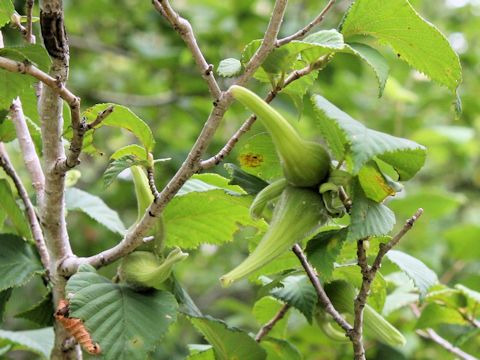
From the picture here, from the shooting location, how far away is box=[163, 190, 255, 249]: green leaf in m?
1.16

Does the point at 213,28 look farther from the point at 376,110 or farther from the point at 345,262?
the point at 345,262

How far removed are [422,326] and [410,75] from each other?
8.00 ft

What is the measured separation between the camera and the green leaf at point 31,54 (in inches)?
34.1

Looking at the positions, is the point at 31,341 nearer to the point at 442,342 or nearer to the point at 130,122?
the point at 130,122

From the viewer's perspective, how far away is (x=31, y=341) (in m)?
1.34

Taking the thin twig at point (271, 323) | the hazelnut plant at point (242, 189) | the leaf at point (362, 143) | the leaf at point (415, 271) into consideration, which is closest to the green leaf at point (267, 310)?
the thin twig at point (271, 323)

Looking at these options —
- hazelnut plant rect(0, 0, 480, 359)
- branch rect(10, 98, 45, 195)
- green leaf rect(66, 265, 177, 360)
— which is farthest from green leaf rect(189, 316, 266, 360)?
branch rect(10, 98, 45, 195)

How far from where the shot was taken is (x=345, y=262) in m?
1.19

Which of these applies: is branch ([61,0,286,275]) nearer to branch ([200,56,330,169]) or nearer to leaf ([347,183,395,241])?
branch ([200,56,330,169])

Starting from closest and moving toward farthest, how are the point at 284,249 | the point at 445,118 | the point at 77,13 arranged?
the point at 284,249
the point at 77,13
the point at 445,118

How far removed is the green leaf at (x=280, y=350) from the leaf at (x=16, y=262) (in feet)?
1.32

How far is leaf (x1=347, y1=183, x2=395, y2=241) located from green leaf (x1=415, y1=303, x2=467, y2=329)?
0.59m

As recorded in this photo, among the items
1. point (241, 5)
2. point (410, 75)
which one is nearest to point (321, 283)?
point (241, 5)

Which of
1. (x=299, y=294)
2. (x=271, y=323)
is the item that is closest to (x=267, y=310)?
(x=271, y=323)
